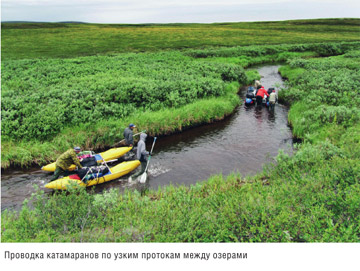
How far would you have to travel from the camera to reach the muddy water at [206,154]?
1452 cm

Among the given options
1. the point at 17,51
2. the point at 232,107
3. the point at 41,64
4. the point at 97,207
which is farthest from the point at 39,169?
the point at 17,51

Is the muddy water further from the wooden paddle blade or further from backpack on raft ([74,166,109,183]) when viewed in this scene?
backpack on raft ([74,166,109,183])

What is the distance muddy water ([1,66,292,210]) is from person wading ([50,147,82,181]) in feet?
4.03

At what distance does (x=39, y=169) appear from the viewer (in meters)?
16.0

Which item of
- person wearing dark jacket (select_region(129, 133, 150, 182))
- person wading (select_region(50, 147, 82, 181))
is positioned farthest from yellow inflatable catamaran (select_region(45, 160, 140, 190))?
person wading (select_region(50, 147, 82, 181))

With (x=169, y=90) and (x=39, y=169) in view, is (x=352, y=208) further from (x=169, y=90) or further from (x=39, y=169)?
(x=169, y=90)

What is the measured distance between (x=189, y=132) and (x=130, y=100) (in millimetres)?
6001

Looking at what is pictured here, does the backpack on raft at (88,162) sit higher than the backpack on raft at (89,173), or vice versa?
the backpack on raft at (88,162)

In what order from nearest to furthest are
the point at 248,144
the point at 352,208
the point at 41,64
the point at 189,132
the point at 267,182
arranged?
the point at 352,208 → the point at 267,182 → the point at 248,144 → the point at 189,132 → the point at 41,64

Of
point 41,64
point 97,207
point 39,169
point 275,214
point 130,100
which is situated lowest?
point 39,169

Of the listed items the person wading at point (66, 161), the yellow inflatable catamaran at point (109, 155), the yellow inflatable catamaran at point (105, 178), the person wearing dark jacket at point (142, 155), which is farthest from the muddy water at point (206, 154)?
the yellow inflatable catamaran at point (109, 155)

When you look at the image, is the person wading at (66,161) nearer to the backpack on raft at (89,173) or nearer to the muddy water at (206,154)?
the backpack on raft at (89,173)

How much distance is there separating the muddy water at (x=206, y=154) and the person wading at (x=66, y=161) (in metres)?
1.23

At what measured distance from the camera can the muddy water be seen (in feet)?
47.6
